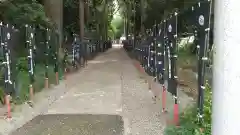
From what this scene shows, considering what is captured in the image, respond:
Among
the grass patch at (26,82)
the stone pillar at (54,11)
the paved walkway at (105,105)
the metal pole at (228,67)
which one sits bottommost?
the paved walkway at (105,105)

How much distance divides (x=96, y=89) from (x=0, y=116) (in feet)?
17.2

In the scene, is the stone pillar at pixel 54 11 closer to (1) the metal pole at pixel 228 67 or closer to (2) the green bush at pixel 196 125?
(2) the green bush at pixel 196 125

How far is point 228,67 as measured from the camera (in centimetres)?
254

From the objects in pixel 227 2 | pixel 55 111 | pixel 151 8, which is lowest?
pixel 55 111

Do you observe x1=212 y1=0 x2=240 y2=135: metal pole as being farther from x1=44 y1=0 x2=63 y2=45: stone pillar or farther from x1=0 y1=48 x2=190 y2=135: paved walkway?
x1=44 y1=0 x2=63 y2=45: stone pillar

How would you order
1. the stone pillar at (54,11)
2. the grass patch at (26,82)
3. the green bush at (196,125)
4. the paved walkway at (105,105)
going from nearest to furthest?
the green bush at (196,125)
the paved walkway at (105,105)
the grass patch at (26,82)
the stone pillar at (54,11)

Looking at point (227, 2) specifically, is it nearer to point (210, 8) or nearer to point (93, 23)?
point (210, 8)

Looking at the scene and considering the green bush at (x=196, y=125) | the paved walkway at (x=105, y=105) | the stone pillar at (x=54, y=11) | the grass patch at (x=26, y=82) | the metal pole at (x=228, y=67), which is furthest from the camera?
the stone pillar at (x=54, y=11)

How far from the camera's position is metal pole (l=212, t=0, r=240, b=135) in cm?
248

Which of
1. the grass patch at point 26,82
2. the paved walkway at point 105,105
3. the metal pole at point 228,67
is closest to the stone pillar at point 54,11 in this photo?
the grass patch at point 26,82

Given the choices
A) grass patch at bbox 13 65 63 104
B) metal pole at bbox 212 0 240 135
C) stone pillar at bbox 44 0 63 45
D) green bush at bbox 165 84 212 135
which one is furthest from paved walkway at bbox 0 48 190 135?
stone pillar at bbox 44 0 63 45

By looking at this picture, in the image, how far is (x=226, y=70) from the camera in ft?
8.42

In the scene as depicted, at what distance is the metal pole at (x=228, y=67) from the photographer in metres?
2.48

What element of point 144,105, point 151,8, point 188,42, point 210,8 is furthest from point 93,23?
point 210,8
